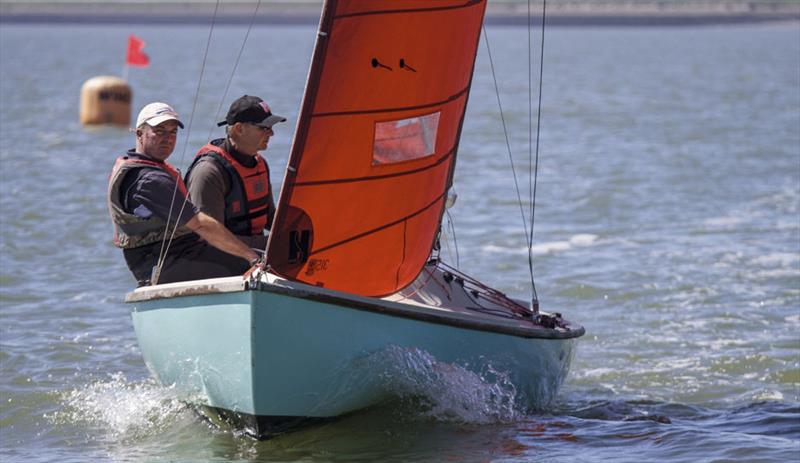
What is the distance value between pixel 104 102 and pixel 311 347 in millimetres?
18862

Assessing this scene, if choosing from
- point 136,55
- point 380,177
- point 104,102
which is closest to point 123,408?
point 380,177

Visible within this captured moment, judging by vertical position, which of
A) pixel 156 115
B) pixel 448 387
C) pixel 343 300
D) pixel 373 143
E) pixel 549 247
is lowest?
pixel 549 247

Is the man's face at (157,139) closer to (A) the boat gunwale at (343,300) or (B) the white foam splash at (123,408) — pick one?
(A) the boat gunwale at (343,300)

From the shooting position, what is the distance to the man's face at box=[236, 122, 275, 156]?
661cm

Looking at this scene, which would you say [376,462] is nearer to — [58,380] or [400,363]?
[400,363]

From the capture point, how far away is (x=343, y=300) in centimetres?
612

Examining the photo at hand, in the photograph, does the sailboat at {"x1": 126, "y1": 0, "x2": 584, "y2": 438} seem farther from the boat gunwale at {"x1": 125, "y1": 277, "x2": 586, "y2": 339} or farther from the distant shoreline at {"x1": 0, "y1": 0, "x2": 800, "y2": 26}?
the distant shoreline at {"x1": 0, "y1": 0, "x2": 800, "y2": 26}

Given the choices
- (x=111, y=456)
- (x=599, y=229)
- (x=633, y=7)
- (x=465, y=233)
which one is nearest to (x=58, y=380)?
(x=111, y=456)

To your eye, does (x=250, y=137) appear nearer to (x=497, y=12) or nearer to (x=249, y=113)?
(x=249, y=113)

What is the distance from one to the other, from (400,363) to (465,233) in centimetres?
710

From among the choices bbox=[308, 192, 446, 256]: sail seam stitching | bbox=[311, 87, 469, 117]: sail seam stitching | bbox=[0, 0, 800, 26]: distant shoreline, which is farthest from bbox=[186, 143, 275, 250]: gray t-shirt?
bbox=[0, 0, 800, 26]: distant shoreline

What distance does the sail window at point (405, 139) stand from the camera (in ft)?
21.0

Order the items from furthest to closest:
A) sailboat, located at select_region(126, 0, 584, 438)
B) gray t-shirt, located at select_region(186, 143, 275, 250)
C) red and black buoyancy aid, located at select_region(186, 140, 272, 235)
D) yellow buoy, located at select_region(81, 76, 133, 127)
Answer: yellow buoy, located at select_region(81, 76, 133, 127), red and black buoyancy aid, located at select_region(186, 140, 272, 235), gray t-shirt, located at select_region(186, 143, 275, 250), sailboat, located at select_region(126, 0, 584, 438)

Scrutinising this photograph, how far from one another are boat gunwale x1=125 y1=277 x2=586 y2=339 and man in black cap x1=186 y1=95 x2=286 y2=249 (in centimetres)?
48
